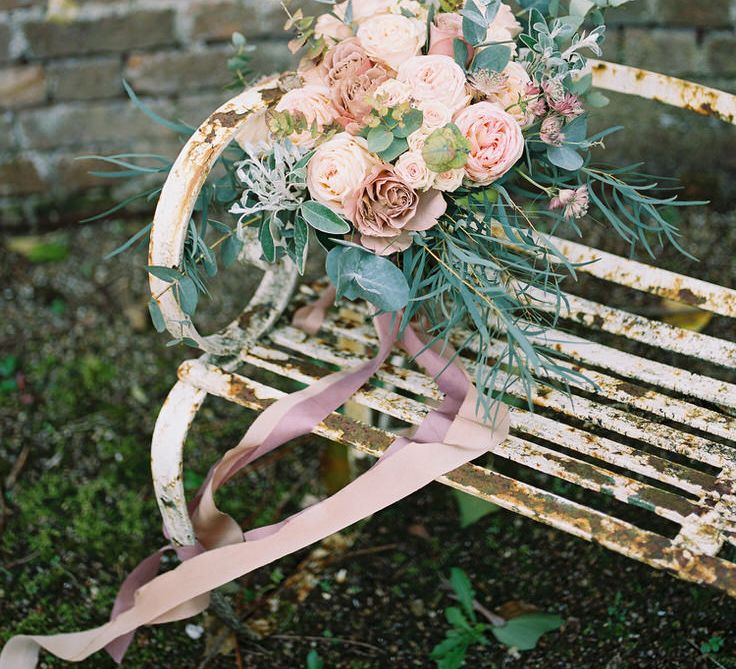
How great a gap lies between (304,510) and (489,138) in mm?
587

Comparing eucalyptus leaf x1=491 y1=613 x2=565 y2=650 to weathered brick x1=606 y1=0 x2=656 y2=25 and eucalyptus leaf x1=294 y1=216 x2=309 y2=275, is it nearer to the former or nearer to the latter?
eucalyptus leaf x1=294 y1=216 x2=309 y2=275

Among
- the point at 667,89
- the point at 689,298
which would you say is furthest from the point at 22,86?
the point at 689,298

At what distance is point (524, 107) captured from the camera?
3.84ft

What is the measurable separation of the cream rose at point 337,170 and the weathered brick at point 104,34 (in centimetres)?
135

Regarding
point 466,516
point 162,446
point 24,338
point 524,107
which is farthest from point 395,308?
point 24,338

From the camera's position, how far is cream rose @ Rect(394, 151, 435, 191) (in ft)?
3.65

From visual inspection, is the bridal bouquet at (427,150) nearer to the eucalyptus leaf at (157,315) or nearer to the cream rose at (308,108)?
the cream rose at (308,108)

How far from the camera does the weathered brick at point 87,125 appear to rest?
2.43 meters

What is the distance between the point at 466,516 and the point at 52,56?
65.8 inches

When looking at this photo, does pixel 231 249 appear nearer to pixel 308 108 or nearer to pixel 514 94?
pixel 308 108

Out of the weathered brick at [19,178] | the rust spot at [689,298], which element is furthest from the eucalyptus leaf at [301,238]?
the weathered brick at [19,178]

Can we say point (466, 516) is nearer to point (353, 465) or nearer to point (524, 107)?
point (353, 465)

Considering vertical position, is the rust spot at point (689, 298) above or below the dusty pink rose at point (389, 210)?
below

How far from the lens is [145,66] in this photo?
7.68 feet
